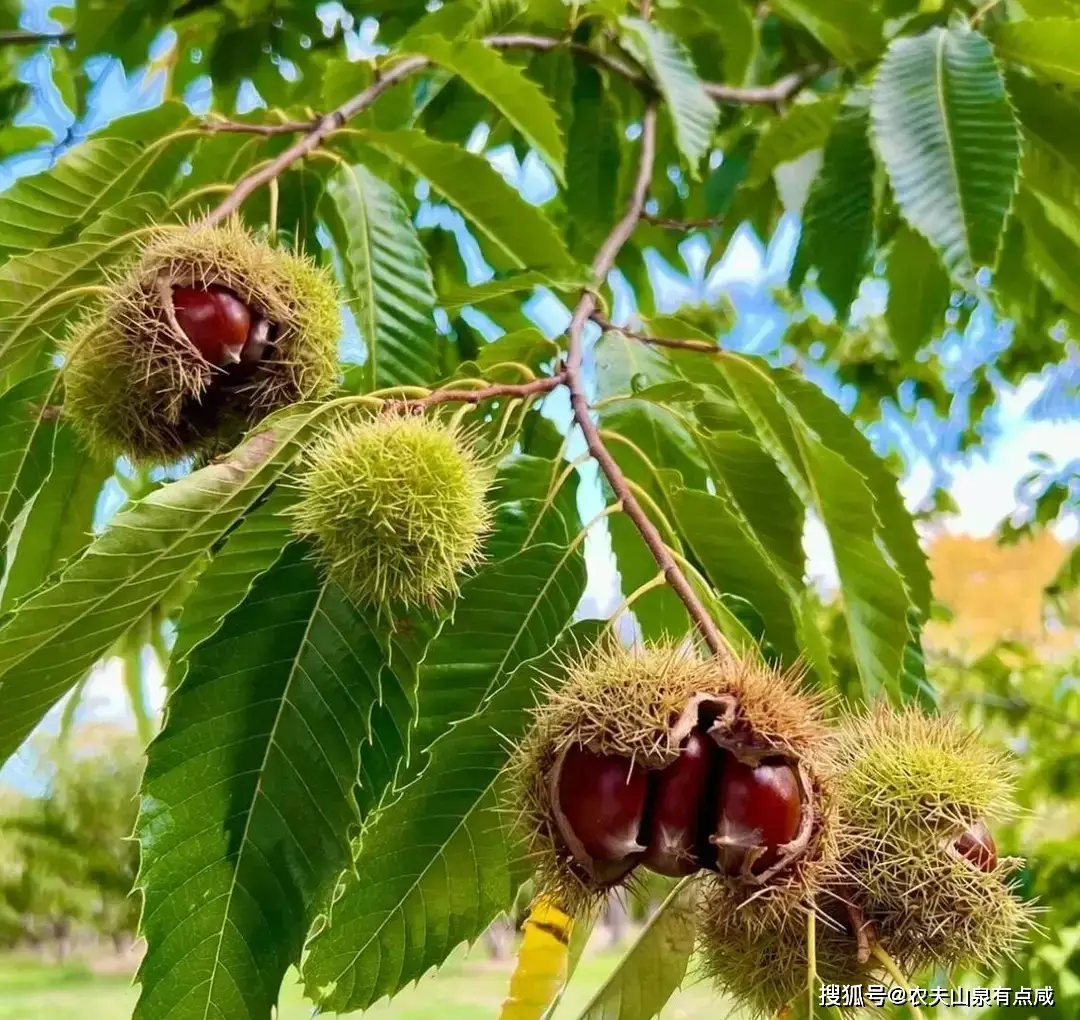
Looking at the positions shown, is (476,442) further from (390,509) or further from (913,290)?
(913,290)

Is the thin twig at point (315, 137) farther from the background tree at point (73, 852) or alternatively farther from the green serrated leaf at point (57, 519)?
the background tree at point (73, 852)

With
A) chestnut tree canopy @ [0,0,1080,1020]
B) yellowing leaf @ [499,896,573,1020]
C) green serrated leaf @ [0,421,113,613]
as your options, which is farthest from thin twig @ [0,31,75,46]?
yellowing leaf @ [499,896,573,1020]

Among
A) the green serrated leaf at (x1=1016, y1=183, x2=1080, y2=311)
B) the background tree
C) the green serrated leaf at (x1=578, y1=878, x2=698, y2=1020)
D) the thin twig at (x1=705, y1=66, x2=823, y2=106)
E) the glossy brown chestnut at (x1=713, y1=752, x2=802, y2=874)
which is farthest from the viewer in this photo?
the background tree

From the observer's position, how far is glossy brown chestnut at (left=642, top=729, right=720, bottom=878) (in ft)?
2.20

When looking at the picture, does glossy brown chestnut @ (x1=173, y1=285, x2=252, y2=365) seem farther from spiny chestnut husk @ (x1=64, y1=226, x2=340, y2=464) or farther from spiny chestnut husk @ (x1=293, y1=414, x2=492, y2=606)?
spiny chestnut husk @ (x1=293, y1=414, x2=492, y2=606)

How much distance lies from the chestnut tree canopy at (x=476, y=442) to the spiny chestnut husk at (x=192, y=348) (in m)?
0.05

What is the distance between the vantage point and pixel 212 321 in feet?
2.98

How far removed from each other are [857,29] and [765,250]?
62cm

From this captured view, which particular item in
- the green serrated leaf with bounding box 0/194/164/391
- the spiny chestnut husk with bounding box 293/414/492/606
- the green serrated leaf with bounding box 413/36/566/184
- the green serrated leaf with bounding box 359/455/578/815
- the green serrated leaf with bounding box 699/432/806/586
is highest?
the green serrated leaf with bounding box 413/36/566/184

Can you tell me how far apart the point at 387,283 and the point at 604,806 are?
0.69 metres

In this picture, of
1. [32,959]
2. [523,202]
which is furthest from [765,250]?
[32,959]

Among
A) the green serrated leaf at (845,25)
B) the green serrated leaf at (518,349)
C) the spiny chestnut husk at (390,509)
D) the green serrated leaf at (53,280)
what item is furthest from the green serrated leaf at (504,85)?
the spiny chestnut husk at (390,509)

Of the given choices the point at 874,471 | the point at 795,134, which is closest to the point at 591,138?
the point at 795,134

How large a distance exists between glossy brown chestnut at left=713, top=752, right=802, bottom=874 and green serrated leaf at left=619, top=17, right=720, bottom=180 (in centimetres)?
80
